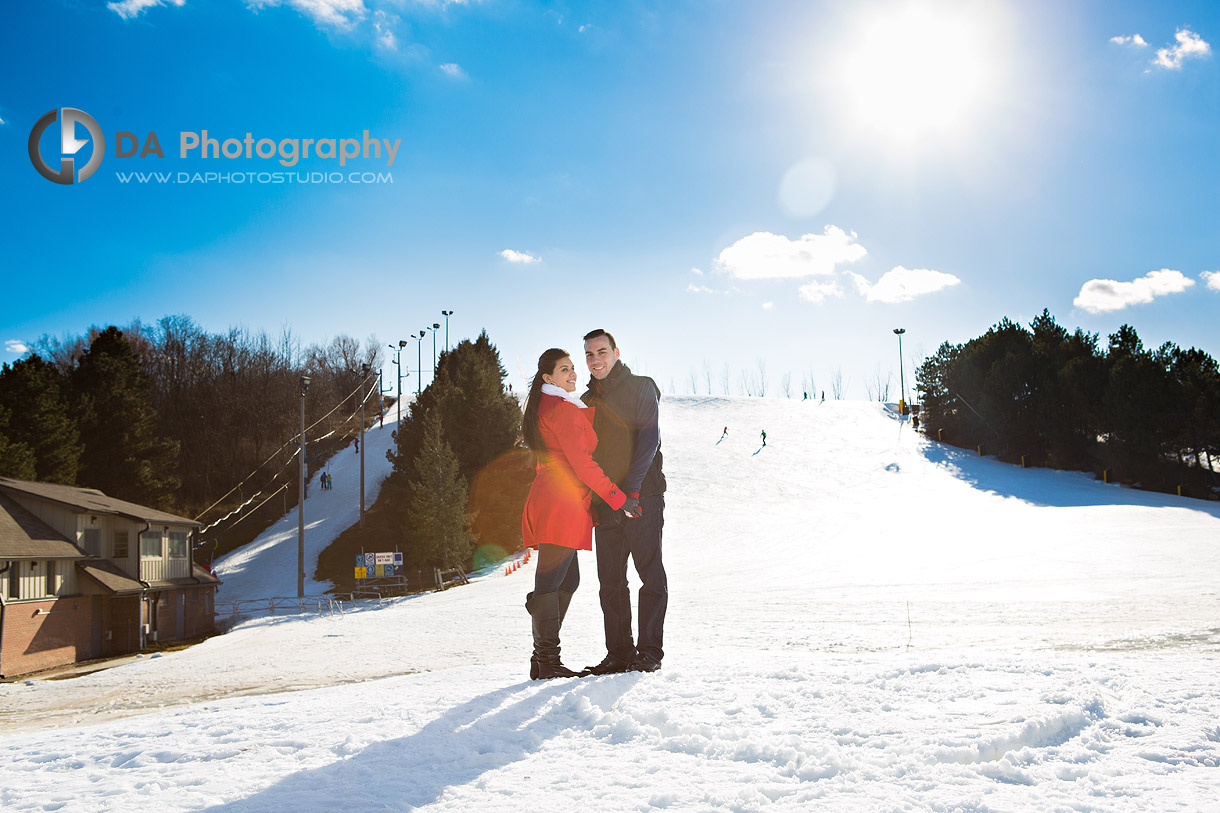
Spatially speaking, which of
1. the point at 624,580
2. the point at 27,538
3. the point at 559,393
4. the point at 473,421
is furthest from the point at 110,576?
the point at 559,393

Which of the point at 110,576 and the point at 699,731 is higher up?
the point at 699,731

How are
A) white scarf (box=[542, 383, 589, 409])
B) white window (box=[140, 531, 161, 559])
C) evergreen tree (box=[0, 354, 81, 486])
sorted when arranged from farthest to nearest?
evergreen tree (box=[0, 354, 81, 486])
white window (box=[140, 531, 161, 559])
white scarf (box=[542, 383, 589, 409])

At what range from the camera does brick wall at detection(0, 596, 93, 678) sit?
65.1 feet

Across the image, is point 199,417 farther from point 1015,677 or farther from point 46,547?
point 1015,677

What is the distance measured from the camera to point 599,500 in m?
5.57

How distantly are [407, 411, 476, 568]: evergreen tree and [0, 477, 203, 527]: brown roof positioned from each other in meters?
9.47

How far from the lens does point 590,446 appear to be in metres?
5.47

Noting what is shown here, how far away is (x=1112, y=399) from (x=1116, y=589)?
121 feet

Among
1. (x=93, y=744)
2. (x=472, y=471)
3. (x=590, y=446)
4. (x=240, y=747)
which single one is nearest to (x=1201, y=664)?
A: (x=590, y=446)

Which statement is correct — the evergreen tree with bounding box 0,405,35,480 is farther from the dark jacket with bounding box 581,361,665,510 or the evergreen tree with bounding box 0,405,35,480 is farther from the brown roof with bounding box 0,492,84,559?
the dark jacket with bounding box 581,361,665,510

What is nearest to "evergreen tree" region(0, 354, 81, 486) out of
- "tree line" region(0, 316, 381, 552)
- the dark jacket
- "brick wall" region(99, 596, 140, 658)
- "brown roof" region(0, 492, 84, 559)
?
"tree line" region(0, 316, 381, 552)

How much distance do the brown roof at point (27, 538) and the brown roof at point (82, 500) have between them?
524mm

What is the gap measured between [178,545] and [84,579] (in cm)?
547

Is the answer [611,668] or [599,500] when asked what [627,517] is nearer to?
[599,500]
